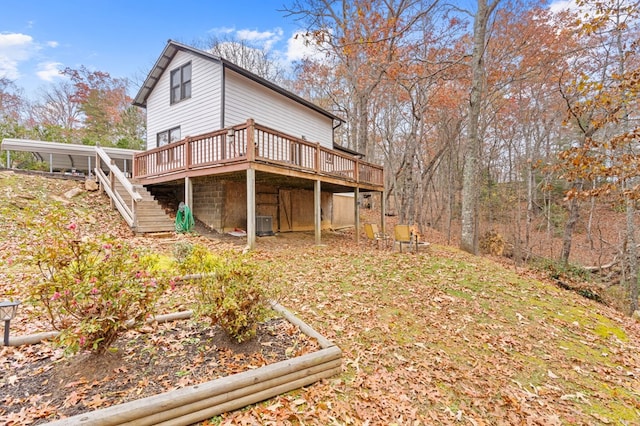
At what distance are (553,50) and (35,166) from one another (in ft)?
85.8

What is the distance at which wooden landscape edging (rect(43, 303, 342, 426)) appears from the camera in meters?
2.07

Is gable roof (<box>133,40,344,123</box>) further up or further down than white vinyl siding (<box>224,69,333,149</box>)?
further up

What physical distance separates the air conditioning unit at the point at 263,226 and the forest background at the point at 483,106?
599 centimetres

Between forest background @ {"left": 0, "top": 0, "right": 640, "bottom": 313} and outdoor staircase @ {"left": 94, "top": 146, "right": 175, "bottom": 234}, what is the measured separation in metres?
6.95

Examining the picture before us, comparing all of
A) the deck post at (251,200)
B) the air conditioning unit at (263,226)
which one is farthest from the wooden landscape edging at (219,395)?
the air conditioning unit at (263,226)

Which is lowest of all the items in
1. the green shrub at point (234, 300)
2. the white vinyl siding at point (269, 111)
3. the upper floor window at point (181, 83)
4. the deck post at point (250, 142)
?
the green shrub at point (234, 300)

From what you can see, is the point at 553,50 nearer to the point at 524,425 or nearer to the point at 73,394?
the point at 524,425

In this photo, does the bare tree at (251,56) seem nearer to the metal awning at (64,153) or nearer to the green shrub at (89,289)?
the metal awning at (64,153)

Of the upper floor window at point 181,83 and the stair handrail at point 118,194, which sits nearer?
the stair handrail at point 118,194

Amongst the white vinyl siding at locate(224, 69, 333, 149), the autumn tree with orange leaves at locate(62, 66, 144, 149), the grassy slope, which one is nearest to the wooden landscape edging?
the grassy slope

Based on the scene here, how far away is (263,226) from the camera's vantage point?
1099 centimetres

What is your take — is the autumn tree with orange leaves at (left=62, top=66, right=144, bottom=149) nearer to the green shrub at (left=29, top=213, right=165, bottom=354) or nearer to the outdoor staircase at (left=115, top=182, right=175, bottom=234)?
the outdoor staircase at (left=115, top=182, right=175, bottom=234)

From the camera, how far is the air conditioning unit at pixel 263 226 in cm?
1082

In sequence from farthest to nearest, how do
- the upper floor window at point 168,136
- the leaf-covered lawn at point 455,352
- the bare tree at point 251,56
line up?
1. the bare tree at point 251,56
2. the upper floor window at point 168,136
3. the leaf-covered lawn at point 455,352
